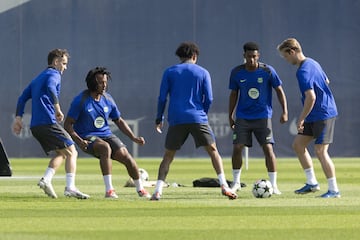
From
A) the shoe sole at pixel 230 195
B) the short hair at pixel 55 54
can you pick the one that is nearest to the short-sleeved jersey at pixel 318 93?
the shoe sole at pixel 230 195

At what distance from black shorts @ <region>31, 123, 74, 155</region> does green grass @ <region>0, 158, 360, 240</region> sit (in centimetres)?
63

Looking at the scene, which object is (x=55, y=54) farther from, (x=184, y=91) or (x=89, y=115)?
(x=184, y=91)

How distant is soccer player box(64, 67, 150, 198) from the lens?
14.5 m

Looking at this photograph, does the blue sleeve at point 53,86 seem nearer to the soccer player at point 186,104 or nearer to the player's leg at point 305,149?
the soccer player at point 186,104

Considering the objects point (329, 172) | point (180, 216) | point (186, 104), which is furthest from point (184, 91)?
point (180, 216)

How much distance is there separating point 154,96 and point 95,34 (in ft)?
8.55

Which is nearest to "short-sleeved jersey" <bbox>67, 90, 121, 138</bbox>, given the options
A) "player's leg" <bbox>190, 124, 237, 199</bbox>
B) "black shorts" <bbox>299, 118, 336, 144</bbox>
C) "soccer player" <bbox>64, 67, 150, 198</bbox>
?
"soccer player" <bbox>64, 67, 150, 198</bbox>

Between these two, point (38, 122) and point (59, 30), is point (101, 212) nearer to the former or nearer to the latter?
point (38, 122)

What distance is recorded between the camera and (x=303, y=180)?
20516mm

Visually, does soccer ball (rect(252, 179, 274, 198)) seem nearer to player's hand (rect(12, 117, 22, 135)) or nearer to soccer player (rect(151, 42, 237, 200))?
soccer player (rect(151, 42, 237, 200))

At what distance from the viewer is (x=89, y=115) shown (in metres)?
14.6

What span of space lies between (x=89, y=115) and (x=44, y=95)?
0.58 meters

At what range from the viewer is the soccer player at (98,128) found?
14.5m

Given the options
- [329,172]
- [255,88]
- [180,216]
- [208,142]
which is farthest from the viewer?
[255,88]
